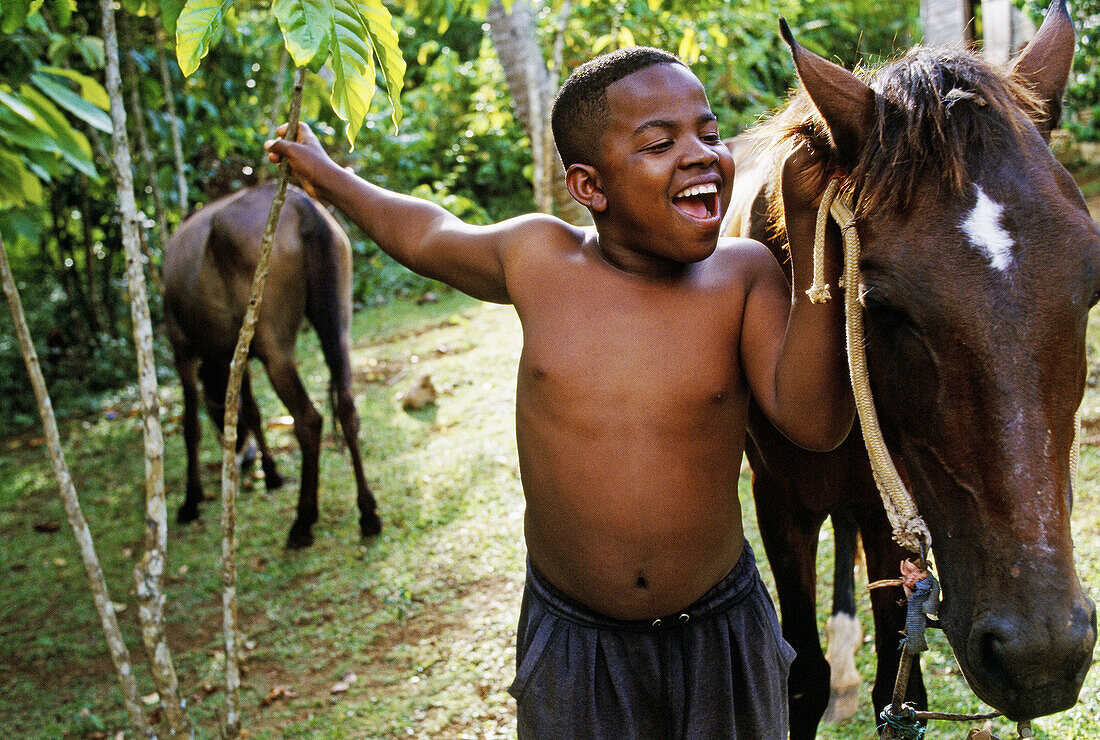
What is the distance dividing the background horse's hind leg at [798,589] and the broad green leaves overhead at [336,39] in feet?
5.06

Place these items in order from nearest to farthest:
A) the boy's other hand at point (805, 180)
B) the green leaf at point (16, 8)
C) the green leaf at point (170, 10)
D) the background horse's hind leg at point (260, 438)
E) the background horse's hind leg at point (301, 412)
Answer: the boy's other hand at point (805, 180) < the green leaf at point (16, 8) < the green leaf at point (170, 10) < the background horse's hind leg at point (301, 412) < the background horse's hind leg at point (260, 438)

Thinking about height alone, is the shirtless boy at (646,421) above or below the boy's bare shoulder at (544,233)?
below

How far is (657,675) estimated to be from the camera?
1.81 meters

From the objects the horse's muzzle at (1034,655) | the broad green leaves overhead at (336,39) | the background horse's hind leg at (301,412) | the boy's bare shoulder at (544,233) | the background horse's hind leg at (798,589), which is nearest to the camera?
the horse's muzzle at (1034,655)

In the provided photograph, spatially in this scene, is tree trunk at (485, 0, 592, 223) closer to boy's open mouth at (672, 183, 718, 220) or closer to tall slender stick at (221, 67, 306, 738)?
tall slender stick at (221, 67, 306, 738)

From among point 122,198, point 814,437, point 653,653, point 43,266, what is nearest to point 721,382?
point 814,437

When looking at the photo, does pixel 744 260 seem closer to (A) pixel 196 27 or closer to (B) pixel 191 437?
(A) pixel 196 27

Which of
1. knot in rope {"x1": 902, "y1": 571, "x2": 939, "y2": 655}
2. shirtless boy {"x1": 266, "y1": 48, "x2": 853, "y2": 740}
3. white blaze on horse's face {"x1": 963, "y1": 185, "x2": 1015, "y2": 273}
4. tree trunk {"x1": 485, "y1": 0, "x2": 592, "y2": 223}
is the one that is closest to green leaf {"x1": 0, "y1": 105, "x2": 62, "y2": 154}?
shirtless boy {"x1": 266, "y1": 48, "x2": 853, "y2": 740}

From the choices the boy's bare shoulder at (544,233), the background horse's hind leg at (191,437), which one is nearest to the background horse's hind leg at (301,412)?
the background horse's hind leg at (191,437)

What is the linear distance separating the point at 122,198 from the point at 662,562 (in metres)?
1.95

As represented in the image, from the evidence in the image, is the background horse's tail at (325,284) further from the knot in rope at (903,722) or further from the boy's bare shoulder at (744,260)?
the knot in rope at (903,722)

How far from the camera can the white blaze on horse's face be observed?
1.34 m

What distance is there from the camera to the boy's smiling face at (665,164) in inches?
65.2

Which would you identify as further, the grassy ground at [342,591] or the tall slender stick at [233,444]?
the grassy ground at [342,591]
